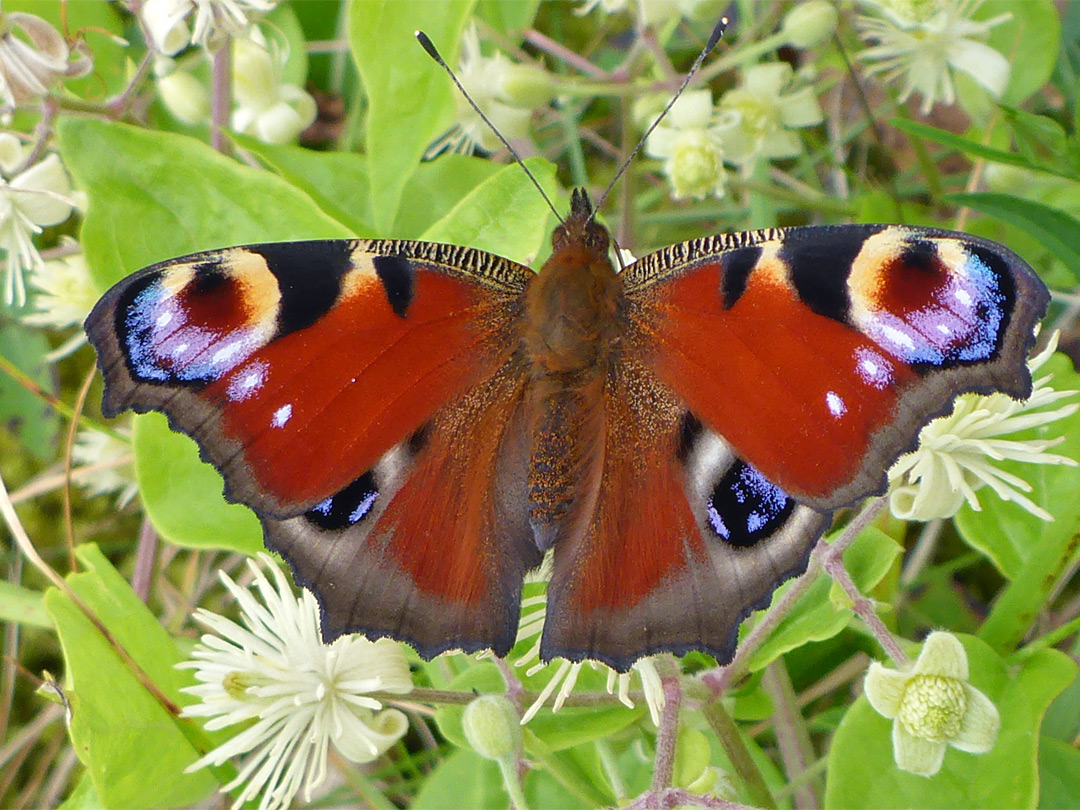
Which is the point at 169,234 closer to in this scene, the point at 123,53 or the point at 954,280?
the point at 123,53

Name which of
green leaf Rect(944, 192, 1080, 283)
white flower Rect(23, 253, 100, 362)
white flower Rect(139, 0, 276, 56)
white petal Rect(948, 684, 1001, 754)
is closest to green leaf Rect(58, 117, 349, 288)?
white flower Rect(139, 0, 276, 56)

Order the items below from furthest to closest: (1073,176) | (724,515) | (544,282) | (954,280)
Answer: (1073,176)
(544,282)
(724,515)
(954,280)

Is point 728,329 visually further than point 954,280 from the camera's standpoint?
Yes

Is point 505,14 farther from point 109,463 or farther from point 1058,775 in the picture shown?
point 1058,775

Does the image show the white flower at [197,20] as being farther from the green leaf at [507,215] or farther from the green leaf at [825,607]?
the green leaf at [825,607]

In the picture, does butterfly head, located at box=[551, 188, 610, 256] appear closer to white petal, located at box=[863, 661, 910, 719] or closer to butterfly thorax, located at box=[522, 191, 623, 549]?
butterfly thorax, located at box=[522, 191, 623, 549]

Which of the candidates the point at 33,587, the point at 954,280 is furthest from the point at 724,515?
the point at 33,587

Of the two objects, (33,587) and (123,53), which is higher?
(123,53)
